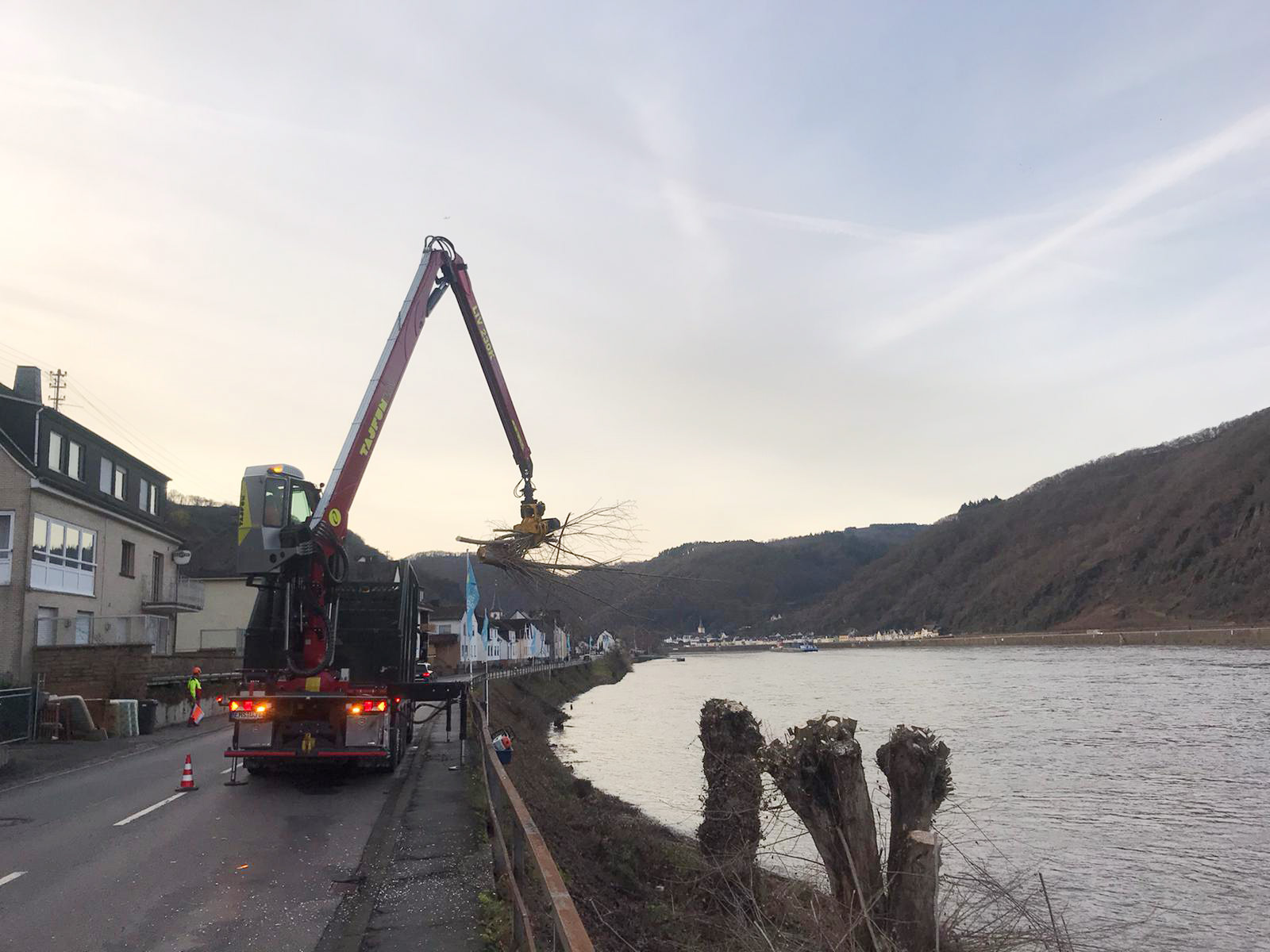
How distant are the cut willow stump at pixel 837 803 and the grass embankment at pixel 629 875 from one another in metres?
0.50

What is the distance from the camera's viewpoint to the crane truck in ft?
42.0

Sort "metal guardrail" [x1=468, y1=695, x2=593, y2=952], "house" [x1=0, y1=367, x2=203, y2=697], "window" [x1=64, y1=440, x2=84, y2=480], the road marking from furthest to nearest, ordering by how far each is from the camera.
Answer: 1. "window" [x1=64, y1=440, x2=84, y2=480]
2. "house" [x1=0, y1=367, x2=203, y2=697]
3. the road marking
4. "metal guardrail" [x1=468, y1=695, x2=593, y2=952]

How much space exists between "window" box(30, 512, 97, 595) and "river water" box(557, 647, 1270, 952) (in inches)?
627

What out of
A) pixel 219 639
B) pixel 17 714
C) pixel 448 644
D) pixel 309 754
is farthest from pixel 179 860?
pixel 448 644

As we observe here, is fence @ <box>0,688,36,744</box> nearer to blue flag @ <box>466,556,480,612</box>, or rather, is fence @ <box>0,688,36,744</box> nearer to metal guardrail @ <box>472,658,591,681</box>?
blue flag @ <box>466,556,480,612</box>

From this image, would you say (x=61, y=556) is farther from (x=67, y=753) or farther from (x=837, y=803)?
(x=837, y=803)

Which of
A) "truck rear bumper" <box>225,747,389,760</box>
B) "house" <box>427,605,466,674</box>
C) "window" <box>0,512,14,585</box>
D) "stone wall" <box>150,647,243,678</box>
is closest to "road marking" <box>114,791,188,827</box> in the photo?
"truck rear bumper" <box>225,747,389,760</box>

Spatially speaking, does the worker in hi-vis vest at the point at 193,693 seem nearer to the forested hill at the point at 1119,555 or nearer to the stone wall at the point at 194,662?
the stone wall at the point at 194,662

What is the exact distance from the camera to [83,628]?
96.5 ft

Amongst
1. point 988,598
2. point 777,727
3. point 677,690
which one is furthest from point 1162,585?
point 777,727

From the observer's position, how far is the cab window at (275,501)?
41.7 feet

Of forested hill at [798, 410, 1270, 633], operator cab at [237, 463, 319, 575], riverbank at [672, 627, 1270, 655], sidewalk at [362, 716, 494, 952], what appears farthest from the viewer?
forested hill at [798, 410, 1270, 633]

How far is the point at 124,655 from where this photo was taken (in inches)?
974

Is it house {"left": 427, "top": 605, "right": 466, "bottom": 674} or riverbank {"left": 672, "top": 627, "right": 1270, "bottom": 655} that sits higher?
house {"left": 427, "top": 605, "right": 466, "bottom": 674}
